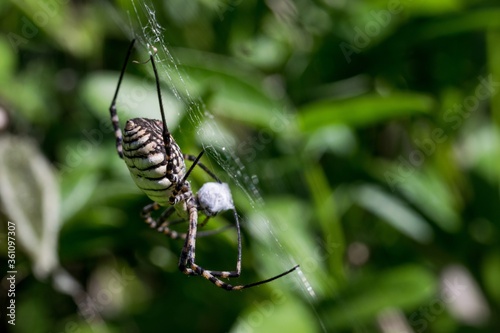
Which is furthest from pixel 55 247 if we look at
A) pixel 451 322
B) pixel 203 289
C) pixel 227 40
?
pixel 451 322

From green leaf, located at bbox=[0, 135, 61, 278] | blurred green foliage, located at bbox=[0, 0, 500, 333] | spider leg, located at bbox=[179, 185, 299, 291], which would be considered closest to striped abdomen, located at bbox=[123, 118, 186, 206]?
spider leg, located at bbox=[179, 185, 299, 291]

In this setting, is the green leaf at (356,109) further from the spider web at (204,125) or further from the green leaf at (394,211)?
the green leaf at (394,211)

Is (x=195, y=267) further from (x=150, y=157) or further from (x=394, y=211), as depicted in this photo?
(x=394, y=211)

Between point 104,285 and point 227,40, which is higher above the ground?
point 227,40

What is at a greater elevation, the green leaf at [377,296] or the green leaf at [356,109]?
the green leaf at [356,109]

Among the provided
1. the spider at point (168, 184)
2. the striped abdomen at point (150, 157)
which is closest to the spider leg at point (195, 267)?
the spider at point (168, 184)

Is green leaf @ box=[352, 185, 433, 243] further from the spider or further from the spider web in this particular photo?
the spider

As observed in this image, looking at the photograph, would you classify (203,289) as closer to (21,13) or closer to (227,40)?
(227,40)
